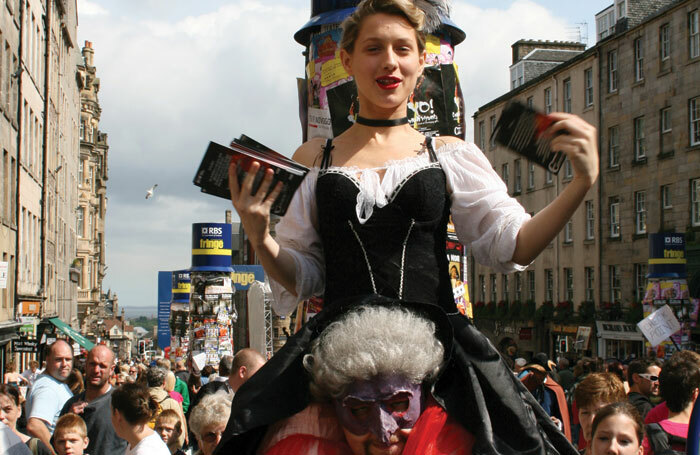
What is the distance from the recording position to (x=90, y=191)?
65.6 metres

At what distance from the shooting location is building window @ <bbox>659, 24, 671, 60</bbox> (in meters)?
34.0

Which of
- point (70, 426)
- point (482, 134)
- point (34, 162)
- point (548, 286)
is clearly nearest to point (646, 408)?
point (70, 426)

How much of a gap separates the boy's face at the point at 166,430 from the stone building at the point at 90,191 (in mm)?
49148

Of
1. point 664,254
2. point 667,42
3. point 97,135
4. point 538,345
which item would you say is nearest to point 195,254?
point 664,254

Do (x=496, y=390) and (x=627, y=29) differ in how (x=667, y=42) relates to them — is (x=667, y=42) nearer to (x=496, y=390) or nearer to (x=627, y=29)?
(x=627, y=29)

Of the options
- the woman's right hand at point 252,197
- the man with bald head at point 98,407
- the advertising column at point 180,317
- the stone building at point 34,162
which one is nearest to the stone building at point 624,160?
the advertising column at point 180,317

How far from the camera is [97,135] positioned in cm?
7381

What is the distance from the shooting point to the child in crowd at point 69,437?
6.30 metres

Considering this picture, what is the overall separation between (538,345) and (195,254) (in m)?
23.1

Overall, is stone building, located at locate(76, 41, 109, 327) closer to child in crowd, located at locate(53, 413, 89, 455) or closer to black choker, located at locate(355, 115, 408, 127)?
child in crowd, located at locate(53, 413, 89, 455)

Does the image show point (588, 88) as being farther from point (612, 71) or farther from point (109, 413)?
point (109, 413)

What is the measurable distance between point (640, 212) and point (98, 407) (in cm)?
3200

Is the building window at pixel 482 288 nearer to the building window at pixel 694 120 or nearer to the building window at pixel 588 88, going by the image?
the building window at pixel 588 88

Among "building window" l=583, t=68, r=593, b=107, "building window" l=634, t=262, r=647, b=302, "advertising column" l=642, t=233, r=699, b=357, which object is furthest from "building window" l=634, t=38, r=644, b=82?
"advertising column" l=642, t=233, r=699, b=357
